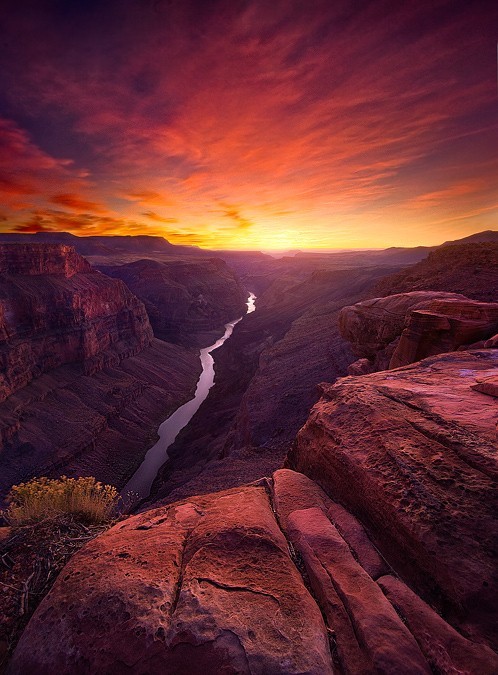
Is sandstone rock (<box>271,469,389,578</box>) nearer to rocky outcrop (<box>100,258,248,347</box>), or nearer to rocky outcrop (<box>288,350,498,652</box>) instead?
rocky outcrop (<box>288,350,498,652</box>)

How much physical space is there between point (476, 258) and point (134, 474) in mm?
36300

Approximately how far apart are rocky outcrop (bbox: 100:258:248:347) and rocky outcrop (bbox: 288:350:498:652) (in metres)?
64.9

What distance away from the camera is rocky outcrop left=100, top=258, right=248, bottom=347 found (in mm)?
76438

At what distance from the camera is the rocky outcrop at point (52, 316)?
30.2 metres

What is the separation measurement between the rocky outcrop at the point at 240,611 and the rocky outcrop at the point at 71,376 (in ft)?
80.2

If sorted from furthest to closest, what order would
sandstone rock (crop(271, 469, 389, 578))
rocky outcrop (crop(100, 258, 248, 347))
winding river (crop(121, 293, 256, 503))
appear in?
rocky outcrop (crop(100, 258, 248, 347)), winding river (crop(121, 293, 256, 503)), sandstone rock (crop(271, 469, 389, 578))

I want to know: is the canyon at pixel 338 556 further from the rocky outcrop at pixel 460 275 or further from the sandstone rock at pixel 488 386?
the rocky outcrop at pixel 460 275

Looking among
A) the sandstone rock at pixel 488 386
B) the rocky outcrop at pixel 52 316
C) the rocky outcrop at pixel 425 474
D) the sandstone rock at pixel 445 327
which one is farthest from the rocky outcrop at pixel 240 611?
the rocky outcrop at pixel 52 316

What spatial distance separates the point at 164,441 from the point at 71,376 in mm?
13211

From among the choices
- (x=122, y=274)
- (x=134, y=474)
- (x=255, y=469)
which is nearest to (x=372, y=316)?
(x=255, y=469)

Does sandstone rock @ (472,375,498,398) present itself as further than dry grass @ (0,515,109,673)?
Yes

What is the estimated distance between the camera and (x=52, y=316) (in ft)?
117

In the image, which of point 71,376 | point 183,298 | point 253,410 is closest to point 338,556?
point 253,410

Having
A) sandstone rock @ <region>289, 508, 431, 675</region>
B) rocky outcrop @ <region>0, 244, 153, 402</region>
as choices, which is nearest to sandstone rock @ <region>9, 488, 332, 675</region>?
sandstone rock @ <region>289, 508, 431, 675</region>
